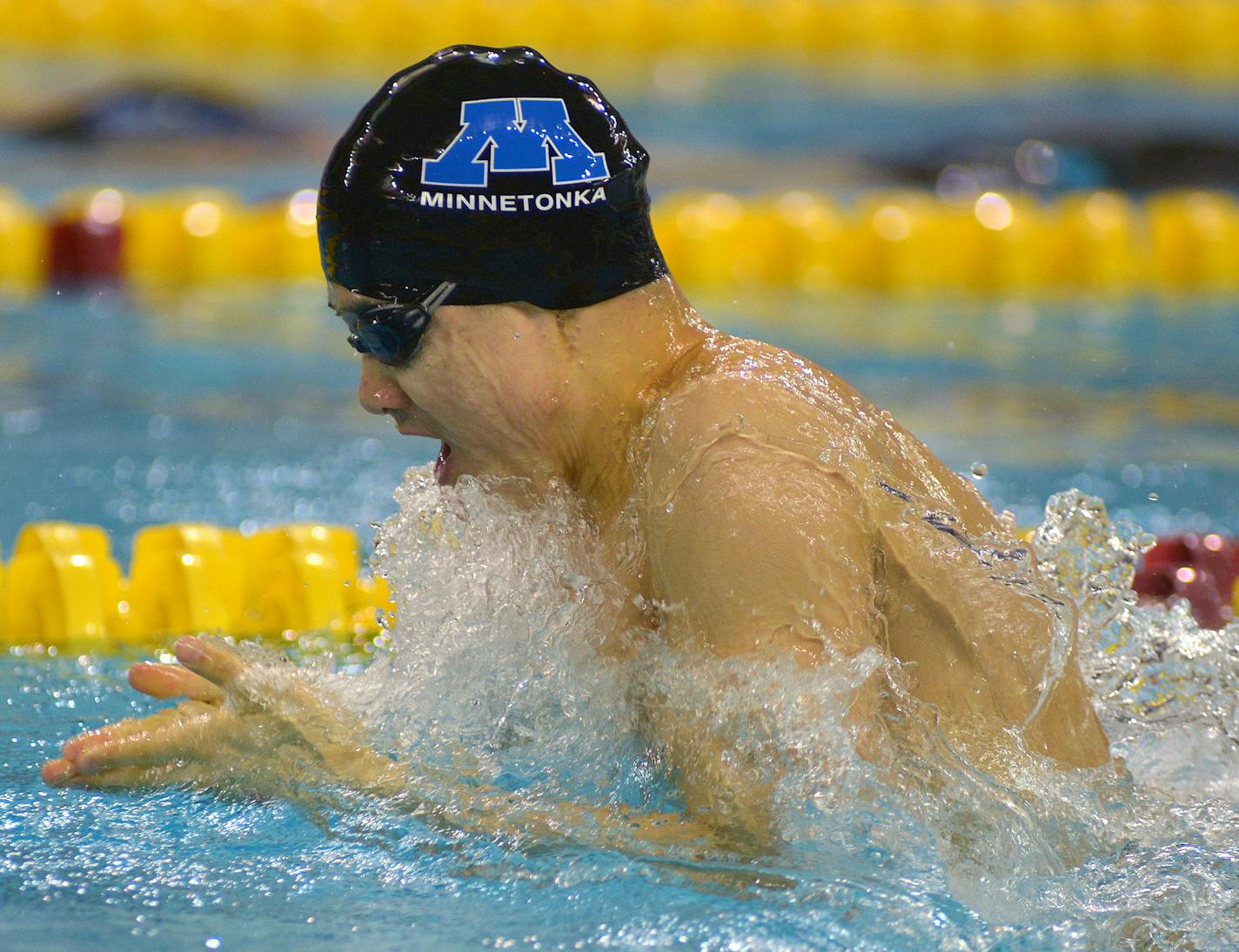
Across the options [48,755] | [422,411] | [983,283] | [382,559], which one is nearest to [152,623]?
[48,755]

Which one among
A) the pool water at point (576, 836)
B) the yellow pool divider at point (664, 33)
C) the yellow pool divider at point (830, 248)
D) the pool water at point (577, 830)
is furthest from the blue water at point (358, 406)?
the yellow pool divider at point (664, 33)

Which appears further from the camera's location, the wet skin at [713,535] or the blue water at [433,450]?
the blue water at [433,450]

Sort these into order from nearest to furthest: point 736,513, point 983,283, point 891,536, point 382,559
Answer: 1. point 736,513
2. point 891,536
3. point 382,559
4. point 983,283

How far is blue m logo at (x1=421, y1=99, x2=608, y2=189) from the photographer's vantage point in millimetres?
1722

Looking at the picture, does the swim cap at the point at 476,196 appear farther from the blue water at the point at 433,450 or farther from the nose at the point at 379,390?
the blue water at the point at 433,450

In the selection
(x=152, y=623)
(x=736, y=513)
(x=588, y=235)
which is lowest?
(x=152, y=623)

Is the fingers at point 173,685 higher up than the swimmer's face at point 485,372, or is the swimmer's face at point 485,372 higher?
the swimmer's face at point 485,372

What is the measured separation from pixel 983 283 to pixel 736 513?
209 inches

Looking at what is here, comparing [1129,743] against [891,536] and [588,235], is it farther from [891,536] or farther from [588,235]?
[588,235]

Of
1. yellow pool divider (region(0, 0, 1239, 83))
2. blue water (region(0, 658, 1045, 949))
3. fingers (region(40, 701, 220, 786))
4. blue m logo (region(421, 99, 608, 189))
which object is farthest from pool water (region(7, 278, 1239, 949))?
yellow pool divider (region(0, 0, 1239, 83))

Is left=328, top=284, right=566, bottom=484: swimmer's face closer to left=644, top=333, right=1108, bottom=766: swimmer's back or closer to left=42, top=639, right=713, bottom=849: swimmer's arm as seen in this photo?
left=644, top=333, right=1108, bottom=766: swimmer's back

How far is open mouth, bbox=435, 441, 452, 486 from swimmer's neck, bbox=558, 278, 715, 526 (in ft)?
0.52

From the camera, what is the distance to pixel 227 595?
10.5ft

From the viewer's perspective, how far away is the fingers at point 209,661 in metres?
1.78
